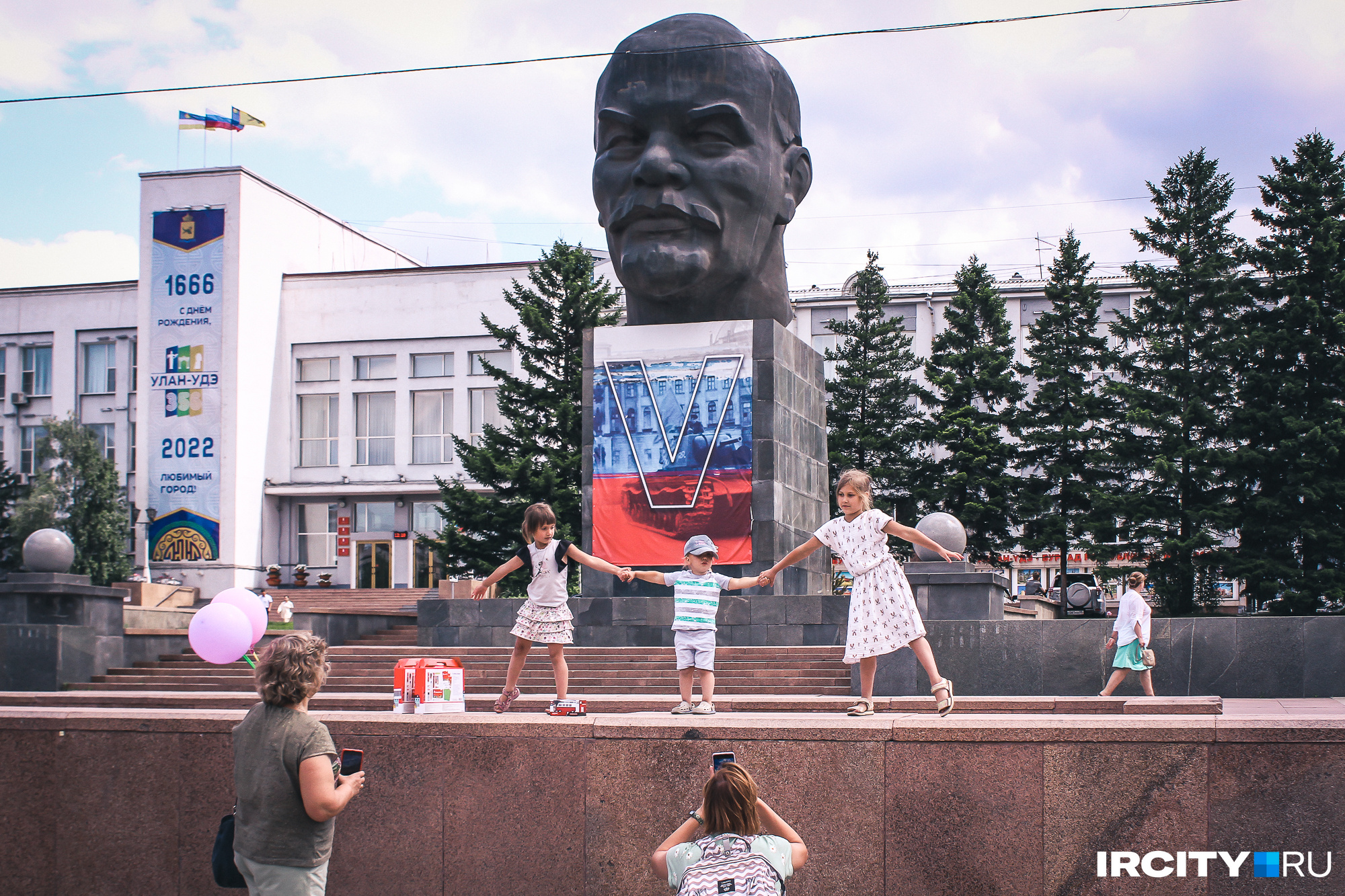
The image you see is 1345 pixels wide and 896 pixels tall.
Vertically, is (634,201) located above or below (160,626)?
above

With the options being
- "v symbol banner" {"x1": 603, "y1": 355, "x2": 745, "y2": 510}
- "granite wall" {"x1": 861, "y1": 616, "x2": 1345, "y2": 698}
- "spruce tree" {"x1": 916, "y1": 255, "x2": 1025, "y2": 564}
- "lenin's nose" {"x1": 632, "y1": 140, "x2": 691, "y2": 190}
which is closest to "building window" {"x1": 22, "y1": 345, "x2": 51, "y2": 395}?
"spruce tree" {"x1": 916, "y1": 255, "x2": 1025, "y2": 564}

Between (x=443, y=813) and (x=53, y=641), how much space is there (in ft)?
42.5

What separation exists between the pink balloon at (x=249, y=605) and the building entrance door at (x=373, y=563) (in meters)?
33.6

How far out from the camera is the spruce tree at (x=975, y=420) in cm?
3575

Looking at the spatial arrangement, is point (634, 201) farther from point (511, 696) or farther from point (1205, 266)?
point (1205, 266)

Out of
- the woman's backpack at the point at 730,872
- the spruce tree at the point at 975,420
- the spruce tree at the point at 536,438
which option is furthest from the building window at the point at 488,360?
the woman's backpack at the point at 730,872

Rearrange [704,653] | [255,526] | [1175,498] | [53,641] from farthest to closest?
[255,526]
[1175,498]
[53,641]
[704,653]

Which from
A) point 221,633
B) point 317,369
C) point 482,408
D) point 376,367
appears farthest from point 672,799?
point 317,369

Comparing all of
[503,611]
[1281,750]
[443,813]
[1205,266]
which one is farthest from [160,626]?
[1205,266]

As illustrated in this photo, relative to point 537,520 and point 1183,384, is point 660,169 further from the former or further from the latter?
point 1183,384

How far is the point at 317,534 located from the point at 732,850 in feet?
136

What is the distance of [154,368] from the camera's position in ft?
136

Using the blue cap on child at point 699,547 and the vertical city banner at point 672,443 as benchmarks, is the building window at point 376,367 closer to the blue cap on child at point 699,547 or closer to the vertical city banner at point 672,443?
the vertical city banner at point 672,443

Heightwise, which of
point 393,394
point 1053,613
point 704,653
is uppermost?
point 393,394
